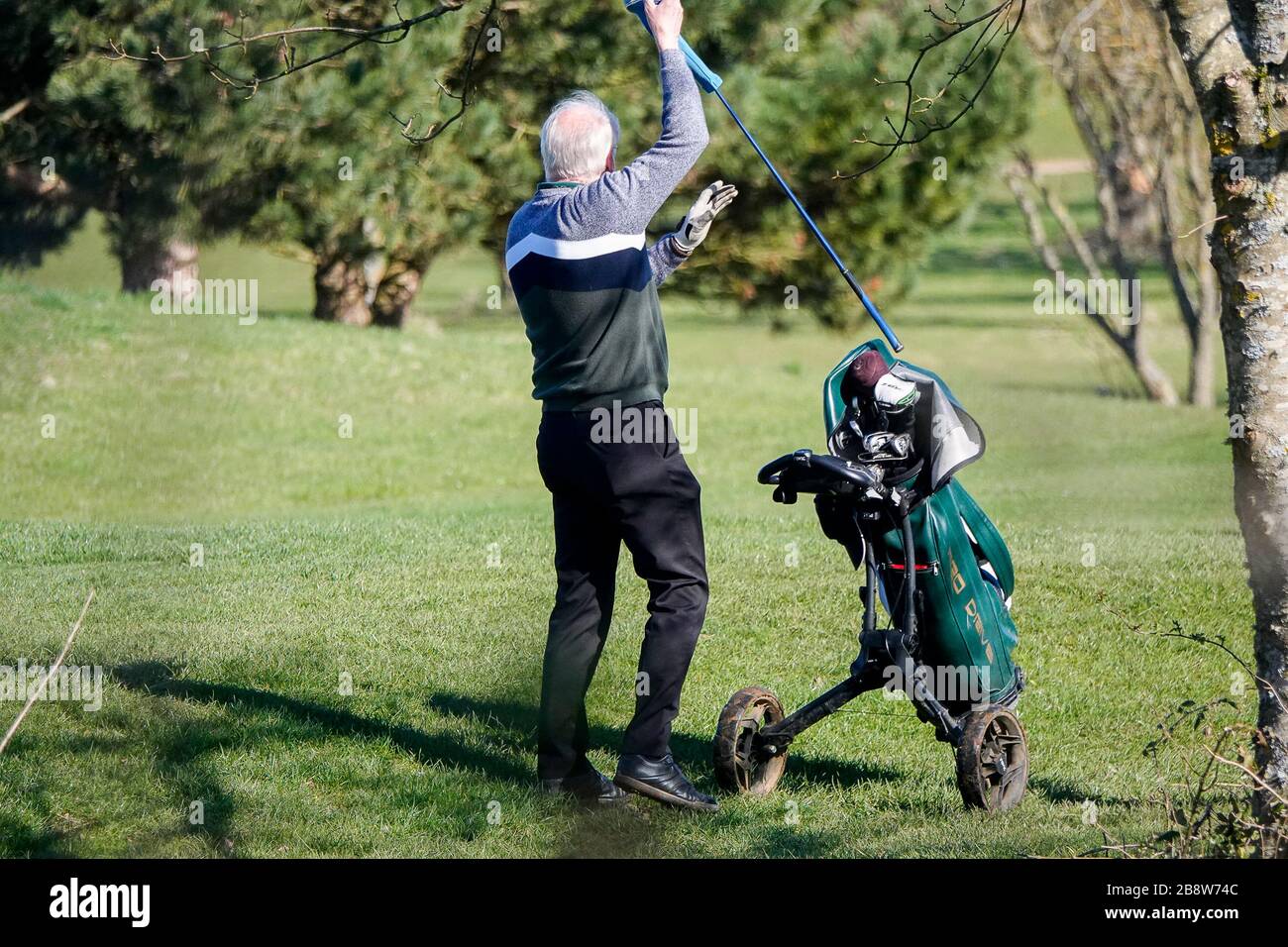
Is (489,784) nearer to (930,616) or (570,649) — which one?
(570,649)

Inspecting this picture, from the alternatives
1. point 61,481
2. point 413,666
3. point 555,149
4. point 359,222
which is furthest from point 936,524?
point 359,222

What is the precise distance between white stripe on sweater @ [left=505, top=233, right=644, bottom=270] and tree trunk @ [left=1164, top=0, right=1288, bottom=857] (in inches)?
63.5

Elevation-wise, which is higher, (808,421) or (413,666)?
(808,421)

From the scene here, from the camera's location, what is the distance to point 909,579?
4562mm

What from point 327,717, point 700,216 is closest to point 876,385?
point 700,216

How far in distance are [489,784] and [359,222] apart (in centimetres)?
1111

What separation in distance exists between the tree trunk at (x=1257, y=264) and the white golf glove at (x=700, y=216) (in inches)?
53.5

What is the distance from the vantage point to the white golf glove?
4.60 metres

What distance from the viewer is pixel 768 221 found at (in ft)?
55.1

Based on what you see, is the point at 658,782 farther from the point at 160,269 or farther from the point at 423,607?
the point at 160,269

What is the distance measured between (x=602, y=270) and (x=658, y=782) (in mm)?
1546

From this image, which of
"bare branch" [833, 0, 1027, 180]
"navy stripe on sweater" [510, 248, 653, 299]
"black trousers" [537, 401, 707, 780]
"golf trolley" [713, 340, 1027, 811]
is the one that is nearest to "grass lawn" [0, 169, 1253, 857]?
"golf trolley" [713, 340, 1027, 811]

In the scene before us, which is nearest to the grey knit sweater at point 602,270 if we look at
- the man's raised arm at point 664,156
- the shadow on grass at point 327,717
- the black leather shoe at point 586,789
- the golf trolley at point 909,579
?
the man's raised arm at point 664,156

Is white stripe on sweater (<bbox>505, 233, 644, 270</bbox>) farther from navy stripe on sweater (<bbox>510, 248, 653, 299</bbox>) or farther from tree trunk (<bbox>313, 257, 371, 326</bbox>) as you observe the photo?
tree trunk (<bbox>313, 257, 371, 326</bbox>)
